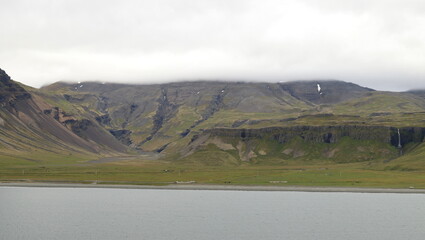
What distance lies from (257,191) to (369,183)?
4027 centimetres

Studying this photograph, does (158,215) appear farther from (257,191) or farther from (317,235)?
(257,191)

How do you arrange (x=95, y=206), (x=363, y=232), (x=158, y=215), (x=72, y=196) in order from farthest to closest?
(x=72, y=196) < (x=95, y=206) < (x=158, y=215) < (x=363, y=232)

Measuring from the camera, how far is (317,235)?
9231cm

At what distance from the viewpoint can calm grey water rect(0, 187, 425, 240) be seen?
308ft

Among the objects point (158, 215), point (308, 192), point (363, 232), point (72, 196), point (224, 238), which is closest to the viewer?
point (224, 238)

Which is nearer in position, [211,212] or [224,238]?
[224,238]

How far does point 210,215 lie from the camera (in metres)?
120

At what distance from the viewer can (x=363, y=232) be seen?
95750mm

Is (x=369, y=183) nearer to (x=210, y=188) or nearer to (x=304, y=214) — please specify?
(x=210, y=188)

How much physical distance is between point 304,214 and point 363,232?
25638mm

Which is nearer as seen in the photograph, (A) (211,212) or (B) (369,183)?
(A) (211,212)

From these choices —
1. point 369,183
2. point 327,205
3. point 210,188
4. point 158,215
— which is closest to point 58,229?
point 158,215

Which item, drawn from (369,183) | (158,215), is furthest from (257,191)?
(158,215)

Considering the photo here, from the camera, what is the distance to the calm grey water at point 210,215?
94000mm
